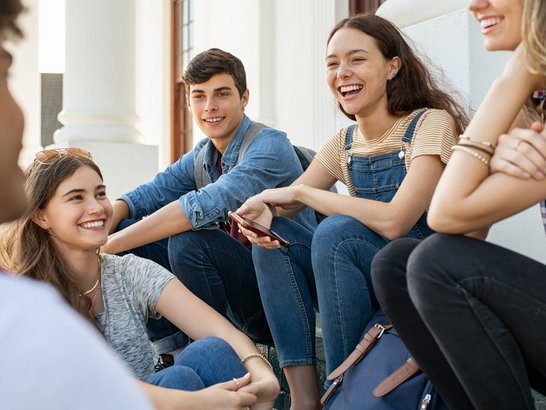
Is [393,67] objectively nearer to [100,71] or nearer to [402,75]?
[402,75]

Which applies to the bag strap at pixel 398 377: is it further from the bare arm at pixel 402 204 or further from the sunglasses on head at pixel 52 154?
the sunglasses on head at pixel 52 154

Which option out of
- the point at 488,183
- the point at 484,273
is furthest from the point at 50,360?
the point at 488,183

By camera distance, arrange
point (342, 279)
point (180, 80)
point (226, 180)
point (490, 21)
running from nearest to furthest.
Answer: point (490, 21), point (342, 279), point (226, 180), point (180, 80)

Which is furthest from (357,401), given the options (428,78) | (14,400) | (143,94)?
(143,94)

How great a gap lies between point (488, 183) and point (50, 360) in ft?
5.33

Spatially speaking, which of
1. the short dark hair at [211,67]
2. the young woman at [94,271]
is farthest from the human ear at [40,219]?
the short dark hair at [211,67]

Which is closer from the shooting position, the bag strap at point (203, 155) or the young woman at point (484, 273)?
the young woman at point (484, 273)

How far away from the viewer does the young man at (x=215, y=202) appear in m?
3.41

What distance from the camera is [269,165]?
12.0ft

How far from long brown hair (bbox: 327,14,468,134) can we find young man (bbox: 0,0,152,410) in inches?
99.8

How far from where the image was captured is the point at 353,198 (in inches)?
114

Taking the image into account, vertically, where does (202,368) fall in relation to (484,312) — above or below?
below

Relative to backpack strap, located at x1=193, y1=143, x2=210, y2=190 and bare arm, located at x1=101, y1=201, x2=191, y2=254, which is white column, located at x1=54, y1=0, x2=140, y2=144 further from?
bare arm, located at x1=101, y1=201, x2=191, y2=254

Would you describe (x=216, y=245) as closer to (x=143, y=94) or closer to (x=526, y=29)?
(x=526, y=29)
